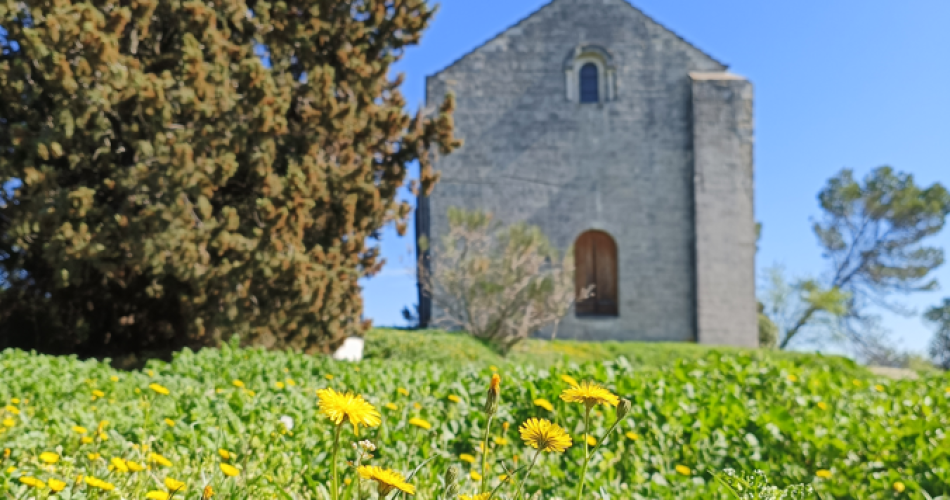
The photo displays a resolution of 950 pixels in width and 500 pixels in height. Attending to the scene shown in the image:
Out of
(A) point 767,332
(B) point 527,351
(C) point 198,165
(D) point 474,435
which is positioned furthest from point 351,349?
(A) point 767,332

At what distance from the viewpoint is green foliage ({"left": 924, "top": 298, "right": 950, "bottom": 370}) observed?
18384 mm

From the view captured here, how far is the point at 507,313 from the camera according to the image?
11688 mm

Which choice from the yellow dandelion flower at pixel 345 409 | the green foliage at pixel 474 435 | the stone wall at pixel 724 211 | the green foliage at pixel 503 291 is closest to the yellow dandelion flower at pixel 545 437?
the yellow dandelion flower at pixel 345 409

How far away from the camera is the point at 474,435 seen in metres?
3.40

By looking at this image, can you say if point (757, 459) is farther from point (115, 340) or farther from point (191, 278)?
point (115, 340)

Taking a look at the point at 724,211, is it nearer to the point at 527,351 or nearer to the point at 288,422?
the point at 527,351

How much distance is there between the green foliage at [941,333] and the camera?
18.4 metres

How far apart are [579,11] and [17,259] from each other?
1167 cm

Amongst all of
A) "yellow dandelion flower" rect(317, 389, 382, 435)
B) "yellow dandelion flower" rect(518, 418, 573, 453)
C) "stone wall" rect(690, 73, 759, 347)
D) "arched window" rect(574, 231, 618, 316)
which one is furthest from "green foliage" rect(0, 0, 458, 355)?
"stone wall" rect(690, 73, 759, 347)

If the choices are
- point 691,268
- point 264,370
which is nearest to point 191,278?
point 264,370

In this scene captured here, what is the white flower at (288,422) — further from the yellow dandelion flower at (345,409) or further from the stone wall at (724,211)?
the stone wall at (724,211)

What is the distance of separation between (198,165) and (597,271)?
9951 mm

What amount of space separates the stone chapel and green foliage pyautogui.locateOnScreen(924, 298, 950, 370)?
743cm

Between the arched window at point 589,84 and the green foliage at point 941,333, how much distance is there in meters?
11.7
